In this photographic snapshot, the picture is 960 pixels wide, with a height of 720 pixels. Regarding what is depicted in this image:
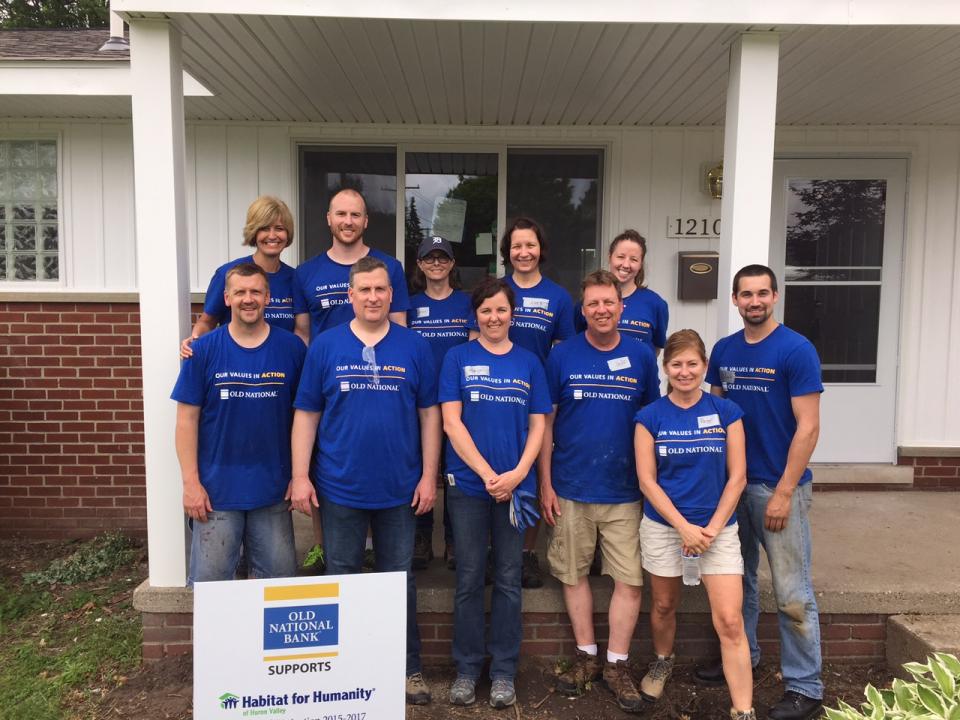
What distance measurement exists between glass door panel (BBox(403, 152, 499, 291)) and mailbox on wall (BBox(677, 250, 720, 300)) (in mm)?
1379

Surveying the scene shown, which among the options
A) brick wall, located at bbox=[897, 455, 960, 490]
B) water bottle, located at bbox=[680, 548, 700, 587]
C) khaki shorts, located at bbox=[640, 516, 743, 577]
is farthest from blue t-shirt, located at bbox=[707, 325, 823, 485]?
brick wall, located at bbox=[897, 455, 960, 490]

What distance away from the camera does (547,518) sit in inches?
122

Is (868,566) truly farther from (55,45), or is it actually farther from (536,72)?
(55,45)

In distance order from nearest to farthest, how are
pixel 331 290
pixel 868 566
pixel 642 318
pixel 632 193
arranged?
pixel 331 290, pixel 642 318, pixel 868 566, pixel 632 193

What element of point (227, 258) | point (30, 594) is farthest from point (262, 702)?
point (227, 258)

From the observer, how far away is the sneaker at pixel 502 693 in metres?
3.05

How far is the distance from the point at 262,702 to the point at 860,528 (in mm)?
3665

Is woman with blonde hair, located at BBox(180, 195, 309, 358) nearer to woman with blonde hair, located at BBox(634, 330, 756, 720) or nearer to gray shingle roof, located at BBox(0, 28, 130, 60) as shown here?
woman with blonde hair, located at BBox(634, 330, 756, 720)

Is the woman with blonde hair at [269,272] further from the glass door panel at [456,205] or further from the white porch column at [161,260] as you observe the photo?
the glass door panel at [456,205]

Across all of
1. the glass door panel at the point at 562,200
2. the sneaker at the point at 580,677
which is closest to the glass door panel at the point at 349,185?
the glass door panel at the point at 562,200

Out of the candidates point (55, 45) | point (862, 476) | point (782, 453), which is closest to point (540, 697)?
point (782, 453)

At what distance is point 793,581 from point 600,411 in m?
1.06

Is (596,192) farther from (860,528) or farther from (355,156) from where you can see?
(860,528)

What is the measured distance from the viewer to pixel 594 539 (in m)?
3.12
